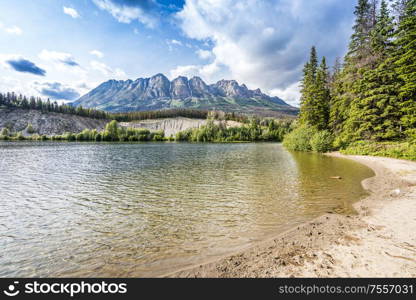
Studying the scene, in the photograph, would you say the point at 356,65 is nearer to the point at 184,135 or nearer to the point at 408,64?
the point at 408,64

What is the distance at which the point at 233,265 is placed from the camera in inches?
269

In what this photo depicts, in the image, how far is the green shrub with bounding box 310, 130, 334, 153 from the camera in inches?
1923

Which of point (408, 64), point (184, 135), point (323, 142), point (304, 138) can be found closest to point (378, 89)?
point (408, 64)

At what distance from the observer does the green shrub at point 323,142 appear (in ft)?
160

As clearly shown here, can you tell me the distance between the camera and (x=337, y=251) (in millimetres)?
7152

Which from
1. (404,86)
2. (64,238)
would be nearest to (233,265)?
(64,238)

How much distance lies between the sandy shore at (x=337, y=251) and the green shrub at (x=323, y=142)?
4208 centimetres

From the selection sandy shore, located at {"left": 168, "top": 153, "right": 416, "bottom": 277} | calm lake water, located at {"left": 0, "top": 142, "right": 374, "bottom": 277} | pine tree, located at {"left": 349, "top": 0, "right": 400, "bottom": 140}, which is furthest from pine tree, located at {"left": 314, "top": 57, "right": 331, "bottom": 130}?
sandy shore, located at {"left": 168, "top": 153, "right": 416, "bottom": 277}

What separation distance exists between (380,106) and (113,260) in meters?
48.2

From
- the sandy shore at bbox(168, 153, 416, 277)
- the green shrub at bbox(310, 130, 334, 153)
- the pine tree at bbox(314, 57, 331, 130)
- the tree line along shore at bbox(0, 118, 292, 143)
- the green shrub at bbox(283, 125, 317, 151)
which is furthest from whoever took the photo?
the tree line along shore at bbox(0, 118, 292, 143)

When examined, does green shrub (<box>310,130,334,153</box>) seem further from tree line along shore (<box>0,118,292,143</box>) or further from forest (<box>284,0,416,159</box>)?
tree line along shore (<box>0,118,292,143</box>)

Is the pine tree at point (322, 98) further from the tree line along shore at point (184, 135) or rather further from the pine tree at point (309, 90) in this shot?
the tree line along shore at point (184, 135)

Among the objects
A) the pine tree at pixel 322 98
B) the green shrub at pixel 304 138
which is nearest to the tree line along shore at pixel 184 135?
the green shrub at pixel 304 138

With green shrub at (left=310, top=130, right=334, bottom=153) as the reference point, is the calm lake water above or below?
below
